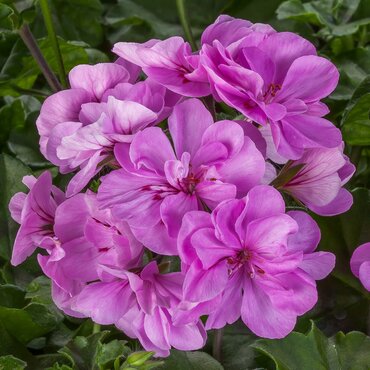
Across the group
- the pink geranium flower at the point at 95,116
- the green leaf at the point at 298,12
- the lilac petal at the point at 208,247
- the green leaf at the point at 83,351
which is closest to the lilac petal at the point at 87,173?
the pink geranium flower at the point at 95,116

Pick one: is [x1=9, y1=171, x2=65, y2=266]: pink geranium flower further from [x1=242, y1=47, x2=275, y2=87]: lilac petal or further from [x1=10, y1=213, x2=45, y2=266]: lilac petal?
[x1=242, y1=47, x2=275, y2=87]: lilac petal

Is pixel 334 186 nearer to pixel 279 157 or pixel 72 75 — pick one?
pixel 279 157

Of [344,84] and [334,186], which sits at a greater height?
[334,186]

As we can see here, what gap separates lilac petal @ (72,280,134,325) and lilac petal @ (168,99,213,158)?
0.13m

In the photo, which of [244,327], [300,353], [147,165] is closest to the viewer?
[147,165]

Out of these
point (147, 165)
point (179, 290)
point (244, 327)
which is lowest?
point (244, 327)

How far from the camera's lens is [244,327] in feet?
2.91

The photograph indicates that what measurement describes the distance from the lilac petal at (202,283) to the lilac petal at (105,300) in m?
0.09

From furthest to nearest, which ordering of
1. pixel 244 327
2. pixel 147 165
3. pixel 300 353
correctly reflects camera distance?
pixel 244 327
pixel 300 353
pixel 147 165

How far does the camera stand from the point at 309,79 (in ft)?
2.11

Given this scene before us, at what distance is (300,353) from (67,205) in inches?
11.4

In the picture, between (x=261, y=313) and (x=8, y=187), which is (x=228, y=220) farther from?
(x=8, y=187)

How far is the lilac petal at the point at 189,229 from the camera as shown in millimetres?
571

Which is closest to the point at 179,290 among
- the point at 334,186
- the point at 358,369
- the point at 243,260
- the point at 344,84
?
the point at 243,260
